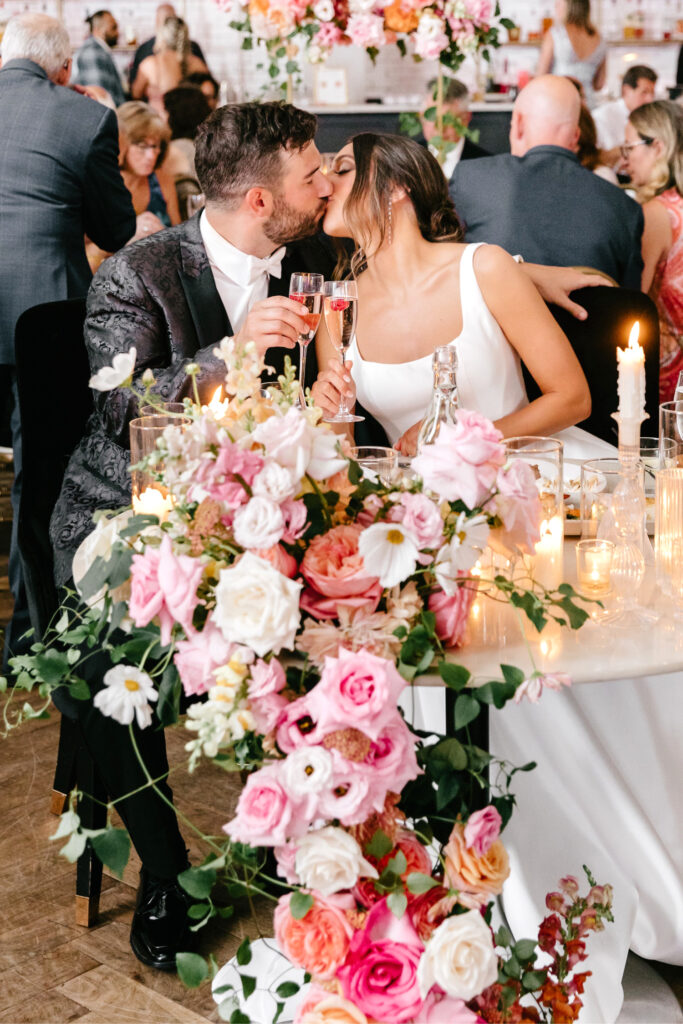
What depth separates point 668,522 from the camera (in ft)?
4.47

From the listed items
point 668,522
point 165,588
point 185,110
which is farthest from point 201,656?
point 185,110

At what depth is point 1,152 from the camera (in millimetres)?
3510

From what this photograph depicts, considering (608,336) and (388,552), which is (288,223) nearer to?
(608,336)

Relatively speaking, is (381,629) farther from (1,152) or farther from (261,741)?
(1,152)

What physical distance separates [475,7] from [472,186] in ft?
2.67

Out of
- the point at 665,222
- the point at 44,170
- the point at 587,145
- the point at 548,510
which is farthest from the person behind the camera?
the point at 587,145

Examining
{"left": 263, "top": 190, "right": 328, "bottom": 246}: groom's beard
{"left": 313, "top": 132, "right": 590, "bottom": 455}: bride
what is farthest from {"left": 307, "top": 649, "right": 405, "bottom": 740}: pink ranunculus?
{"left": 263, "top": 190, "right": 328, "bottom": 246}: groom's beard

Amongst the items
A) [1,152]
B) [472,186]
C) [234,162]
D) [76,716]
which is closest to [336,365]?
[234,162]

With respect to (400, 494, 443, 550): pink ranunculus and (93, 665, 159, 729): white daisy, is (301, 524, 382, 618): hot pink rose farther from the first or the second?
(93, 665, 159, 729): white daisy

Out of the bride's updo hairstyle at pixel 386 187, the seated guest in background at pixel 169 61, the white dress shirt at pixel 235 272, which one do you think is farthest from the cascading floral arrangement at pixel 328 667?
the seated guest in background at pixel 169 61

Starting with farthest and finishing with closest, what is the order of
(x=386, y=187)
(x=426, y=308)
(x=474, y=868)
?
(x=426, y=308)
(x=386, y=187)
(x=474, y=868)

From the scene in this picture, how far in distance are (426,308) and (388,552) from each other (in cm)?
156

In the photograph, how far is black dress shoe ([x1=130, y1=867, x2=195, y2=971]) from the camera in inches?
74.7

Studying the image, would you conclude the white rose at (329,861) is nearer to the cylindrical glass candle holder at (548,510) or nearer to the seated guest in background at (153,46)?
the cylindrical glass candle holder at (548,510)
